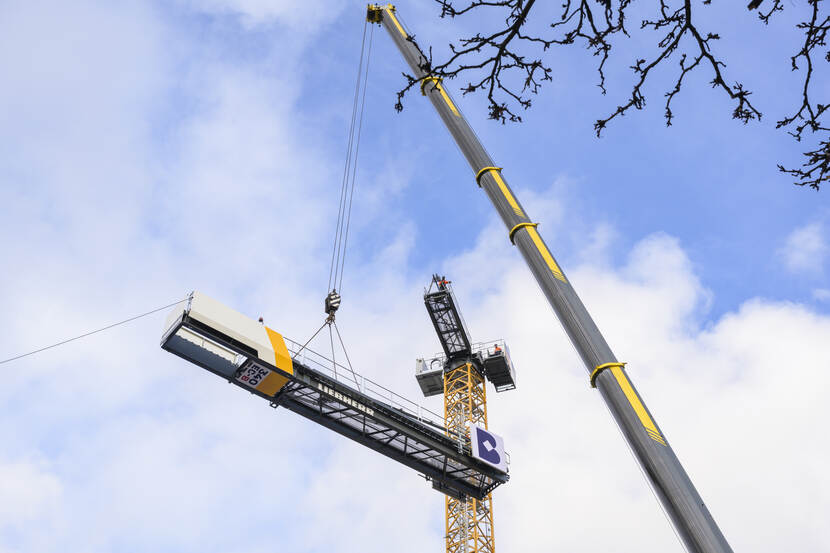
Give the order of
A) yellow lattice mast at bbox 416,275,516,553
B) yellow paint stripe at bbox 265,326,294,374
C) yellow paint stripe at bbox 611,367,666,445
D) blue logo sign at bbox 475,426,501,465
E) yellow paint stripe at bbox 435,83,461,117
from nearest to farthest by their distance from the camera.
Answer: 1. yellow paint stripe at bbox 611,367,666,445
2. yellow paint stripe at bbox 435,83,461,117
3. yellow paint stripe at bbox 265,326,294,374
4. blue logo sign at bbox 475,426,501,465
5. yellow lattice mast at bbox 416,275,516,553

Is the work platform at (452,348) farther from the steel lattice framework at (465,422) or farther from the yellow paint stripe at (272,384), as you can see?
the yellow paint stripe at (272,384)

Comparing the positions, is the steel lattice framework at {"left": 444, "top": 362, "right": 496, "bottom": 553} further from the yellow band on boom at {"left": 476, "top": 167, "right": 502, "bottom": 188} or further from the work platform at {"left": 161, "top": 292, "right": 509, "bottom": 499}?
the yellow band on boom at {"left": 476, "top": 167, "right": 502, "bottom": 188}

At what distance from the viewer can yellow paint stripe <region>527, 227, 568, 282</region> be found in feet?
39.1

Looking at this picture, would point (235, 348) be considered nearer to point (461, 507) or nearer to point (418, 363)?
point (461, 507)

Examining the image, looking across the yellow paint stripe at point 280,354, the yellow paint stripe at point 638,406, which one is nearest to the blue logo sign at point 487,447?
the yellow paint stripe at point 280,354

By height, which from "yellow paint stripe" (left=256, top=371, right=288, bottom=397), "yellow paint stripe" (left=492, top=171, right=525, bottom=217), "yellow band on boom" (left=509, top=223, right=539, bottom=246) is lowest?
"yellow band on boom" (left=509, top=223, right=539, bottom=246)

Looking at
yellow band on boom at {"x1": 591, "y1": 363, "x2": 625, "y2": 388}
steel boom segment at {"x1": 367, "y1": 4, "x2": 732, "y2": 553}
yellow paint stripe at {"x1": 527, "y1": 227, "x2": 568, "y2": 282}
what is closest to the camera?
steel boom segment at {"x1": 367, "y1": 4, "x2": 732, "y2": 553}

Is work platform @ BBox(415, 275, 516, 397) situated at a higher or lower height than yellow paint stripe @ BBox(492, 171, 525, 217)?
higher

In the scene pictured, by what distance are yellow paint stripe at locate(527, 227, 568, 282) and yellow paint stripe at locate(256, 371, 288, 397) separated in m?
13.6

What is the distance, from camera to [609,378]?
1014 centimetres

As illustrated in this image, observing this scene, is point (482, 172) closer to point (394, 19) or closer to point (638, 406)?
point (638, 406)

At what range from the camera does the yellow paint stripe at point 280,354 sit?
2384cm

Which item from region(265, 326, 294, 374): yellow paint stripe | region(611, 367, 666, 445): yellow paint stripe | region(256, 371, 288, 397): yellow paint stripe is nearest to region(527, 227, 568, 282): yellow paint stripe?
region(611, 367, 666, 445): yellow paint stripe

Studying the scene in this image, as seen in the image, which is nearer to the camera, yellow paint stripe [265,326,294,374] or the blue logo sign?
yellow paint stripe [265,326,294,374]
